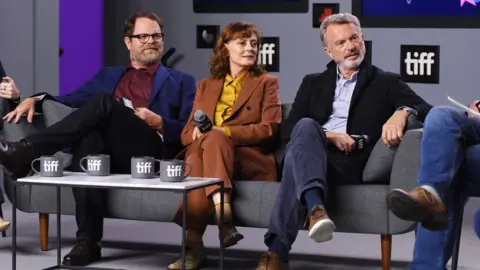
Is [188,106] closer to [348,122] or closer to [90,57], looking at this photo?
[348,122]

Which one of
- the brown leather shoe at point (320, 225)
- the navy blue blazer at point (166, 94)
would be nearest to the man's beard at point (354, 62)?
the navy blue blazer at point (166, 94)

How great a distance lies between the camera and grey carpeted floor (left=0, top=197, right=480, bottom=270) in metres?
4.43

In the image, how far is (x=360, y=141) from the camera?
4219 millimetres

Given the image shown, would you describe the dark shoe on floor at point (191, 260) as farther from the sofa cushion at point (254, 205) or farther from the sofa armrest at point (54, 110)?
the sofa armrest at point (54, 110)

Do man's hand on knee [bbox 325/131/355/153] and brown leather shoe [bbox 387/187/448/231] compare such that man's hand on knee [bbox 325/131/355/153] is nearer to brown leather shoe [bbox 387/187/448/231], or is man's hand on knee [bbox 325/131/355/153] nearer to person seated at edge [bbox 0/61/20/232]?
brown leather shoe [bbox 387/187/448/231]

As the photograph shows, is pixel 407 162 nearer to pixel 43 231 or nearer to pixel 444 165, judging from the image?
pixel 444 165

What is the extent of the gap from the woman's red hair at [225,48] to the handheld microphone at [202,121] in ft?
1.26

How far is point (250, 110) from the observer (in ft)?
14.6

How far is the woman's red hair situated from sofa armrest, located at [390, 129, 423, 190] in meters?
0.86

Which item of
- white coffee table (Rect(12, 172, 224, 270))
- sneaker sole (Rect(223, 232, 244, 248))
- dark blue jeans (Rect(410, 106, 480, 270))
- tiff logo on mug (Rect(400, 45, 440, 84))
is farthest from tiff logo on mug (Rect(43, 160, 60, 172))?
tiff logo on mug (Rect(400, 45, 440, 84))

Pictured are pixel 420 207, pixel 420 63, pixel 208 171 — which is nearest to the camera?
pixel 420 207

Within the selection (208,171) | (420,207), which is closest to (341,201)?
(208,171)

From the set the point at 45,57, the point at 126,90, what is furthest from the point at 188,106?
the point at 45,57

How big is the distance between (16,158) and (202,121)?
0.78 m
